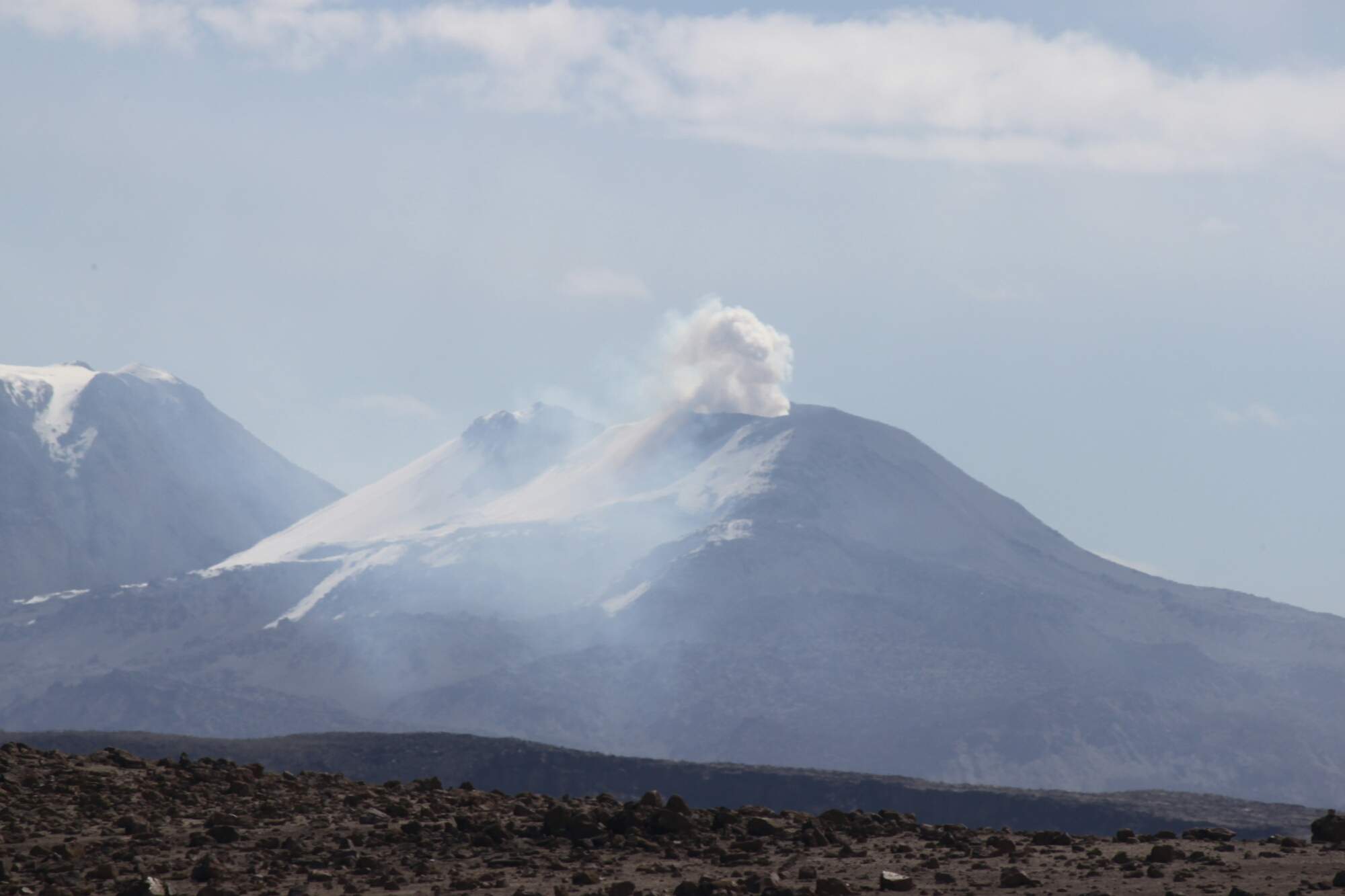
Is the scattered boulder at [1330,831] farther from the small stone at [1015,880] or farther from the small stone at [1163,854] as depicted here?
the small stone at [1015,880]

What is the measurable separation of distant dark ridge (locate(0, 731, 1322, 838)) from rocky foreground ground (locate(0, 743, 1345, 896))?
312 feet

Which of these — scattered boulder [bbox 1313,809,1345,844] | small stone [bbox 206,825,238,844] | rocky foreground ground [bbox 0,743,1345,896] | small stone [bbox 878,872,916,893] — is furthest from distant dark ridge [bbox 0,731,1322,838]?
small stone [bbox 878,872,916,893]

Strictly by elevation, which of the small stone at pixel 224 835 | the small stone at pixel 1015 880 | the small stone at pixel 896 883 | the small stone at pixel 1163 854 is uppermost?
the small stone at pixel 1163 854

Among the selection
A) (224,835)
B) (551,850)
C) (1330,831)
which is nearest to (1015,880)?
(1330,831)

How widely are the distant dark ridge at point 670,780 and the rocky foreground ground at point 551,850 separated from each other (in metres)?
95.0

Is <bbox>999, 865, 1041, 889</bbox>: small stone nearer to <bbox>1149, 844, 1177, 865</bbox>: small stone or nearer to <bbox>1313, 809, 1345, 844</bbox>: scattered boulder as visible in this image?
<bbox>1149, 844, 1177, 865</bbox>: small stone

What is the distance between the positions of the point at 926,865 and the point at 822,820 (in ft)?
10.5

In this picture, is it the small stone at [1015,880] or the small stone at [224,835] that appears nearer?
the small stone at [1015,880]

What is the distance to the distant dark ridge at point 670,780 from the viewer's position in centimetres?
12444

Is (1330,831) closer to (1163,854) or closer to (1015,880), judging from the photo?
(1163,854)

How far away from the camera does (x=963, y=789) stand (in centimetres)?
13825

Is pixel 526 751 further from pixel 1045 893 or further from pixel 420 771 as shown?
pixel 1045 893

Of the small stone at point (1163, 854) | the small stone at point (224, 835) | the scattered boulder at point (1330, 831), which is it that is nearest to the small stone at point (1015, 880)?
the small stone at point (1163, 854)

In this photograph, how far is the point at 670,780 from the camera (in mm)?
135000
